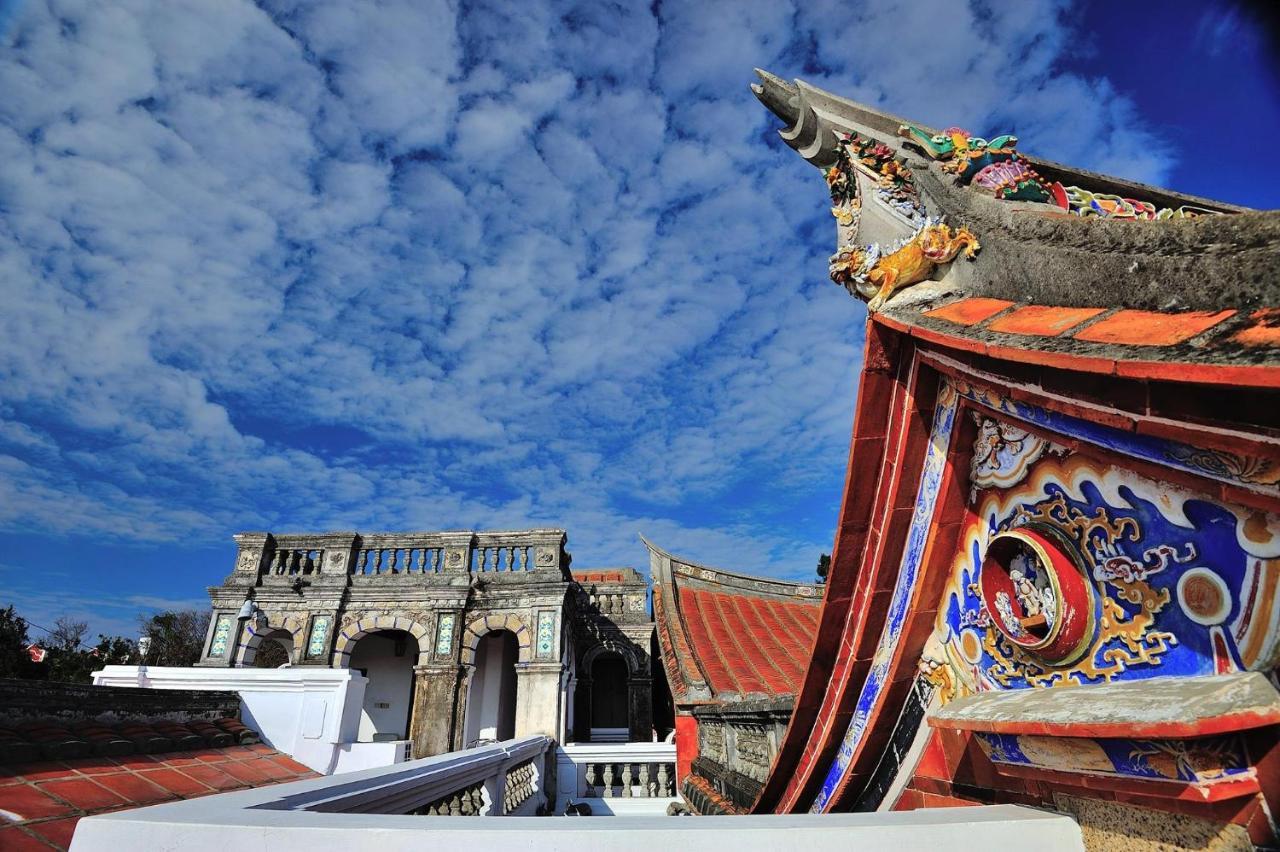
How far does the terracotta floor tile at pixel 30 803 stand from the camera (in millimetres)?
2830

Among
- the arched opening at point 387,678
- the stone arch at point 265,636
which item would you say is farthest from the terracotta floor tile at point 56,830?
the arched opening at point 387,678

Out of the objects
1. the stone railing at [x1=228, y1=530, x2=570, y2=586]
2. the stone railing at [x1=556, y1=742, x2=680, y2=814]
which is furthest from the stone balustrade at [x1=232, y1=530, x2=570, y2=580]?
the stone railing at [x1=556, y1=742, x2=680, y2=814]

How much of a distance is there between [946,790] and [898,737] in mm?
356

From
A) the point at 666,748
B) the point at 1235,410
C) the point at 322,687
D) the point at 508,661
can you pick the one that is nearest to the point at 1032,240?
the point at 1235,410

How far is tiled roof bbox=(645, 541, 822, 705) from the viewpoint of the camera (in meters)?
5.27

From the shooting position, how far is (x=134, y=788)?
365cm

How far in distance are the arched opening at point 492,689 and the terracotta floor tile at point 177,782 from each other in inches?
472

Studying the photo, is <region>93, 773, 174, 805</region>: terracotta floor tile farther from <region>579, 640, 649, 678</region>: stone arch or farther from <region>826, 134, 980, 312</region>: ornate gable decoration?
<region>579, 640, 649, 678</region>: stone arch

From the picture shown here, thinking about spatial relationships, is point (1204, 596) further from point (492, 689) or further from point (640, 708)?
point (640, 708)

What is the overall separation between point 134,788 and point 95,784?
0.22 m

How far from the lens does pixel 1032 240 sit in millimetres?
1968

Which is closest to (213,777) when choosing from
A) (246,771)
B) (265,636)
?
(246,771)

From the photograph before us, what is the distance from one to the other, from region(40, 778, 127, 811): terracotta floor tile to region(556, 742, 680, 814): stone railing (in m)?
7.01

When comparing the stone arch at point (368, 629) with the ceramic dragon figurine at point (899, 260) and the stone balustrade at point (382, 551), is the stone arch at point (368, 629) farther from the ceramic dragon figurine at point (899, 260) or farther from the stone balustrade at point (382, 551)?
the ceramic dragon figurine at point (899, 260)
